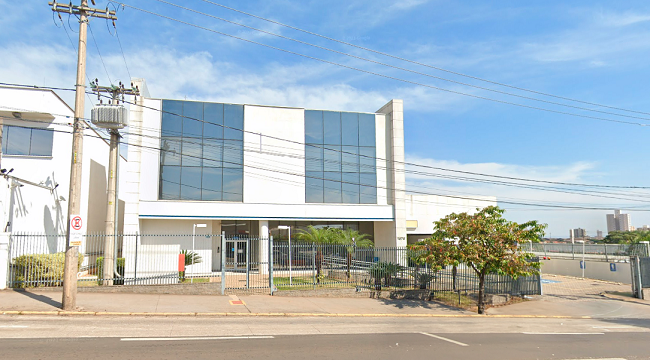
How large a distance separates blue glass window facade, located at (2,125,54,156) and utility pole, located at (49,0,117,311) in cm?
1164

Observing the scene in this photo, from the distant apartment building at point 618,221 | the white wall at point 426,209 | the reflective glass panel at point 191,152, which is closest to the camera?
the reflective glass panel at point 191,152

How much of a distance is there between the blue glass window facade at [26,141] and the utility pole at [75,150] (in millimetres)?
11641

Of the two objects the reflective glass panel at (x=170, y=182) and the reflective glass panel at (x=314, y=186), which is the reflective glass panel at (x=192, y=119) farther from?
the reflective glass panel at (x=314, y=186)

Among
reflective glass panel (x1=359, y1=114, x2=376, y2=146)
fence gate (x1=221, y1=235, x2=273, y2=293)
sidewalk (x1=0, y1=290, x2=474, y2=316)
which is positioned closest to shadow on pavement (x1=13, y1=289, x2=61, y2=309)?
sidewalk (x1=0, y1=290, x2=474, y2=316)

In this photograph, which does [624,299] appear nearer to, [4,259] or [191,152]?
[191,152]

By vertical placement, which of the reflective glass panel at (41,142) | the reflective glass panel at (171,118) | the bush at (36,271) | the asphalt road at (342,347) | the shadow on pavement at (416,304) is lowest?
the shadow on pavement at (416,304)

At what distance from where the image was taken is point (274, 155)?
29.3m

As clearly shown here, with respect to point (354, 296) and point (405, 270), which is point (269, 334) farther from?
point (405, 270)

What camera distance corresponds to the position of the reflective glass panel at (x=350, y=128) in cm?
3098

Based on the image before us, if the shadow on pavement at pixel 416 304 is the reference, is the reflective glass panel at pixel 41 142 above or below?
above

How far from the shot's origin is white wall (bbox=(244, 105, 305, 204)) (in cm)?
2880

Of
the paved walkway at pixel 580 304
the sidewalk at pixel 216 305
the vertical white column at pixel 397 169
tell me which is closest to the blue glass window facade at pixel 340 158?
the vertical white column at pixel 397 169

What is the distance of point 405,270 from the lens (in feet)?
66.7

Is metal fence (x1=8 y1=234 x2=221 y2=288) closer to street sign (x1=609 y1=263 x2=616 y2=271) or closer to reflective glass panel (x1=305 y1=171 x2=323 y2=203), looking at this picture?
reflective glass panel (x1=305 y1=171 x2=323 y2=203)
